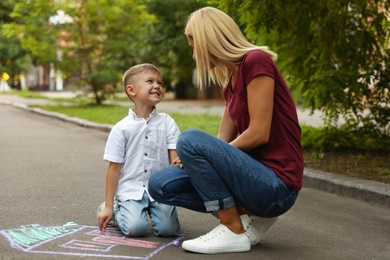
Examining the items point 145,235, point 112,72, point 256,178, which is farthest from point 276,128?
point 112,72

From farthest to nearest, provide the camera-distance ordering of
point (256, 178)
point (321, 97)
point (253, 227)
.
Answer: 1. point (321, 97)
2. point (253, 227)
3. point (256, 178)

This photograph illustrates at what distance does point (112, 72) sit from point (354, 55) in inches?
515

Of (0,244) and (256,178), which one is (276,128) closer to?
(256,178)

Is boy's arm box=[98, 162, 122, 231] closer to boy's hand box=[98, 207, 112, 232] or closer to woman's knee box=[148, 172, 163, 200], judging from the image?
boy's hand box=[98, 207, 112, 232]

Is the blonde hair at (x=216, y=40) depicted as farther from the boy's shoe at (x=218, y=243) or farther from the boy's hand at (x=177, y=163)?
the boy's shoe at (x=218, y=243)

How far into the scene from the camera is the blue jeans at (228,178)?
423 cm

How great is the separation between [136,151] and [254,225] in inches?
38.7

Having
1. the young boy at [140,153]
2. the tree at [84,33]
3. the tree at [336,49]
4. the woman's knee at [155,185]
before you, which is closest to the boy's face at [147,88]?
the young boy at [140,153]

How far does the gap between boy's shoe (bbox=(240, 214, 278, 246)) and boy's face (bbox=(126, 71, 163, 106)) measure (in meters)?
1.04

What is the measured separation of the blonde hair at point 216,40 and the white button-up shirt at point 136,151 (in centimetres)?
68

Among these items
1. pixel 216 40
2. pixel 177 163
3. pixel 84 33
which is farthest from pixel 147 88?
pixel 84 33

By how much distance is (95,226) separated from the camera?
512 centimetres

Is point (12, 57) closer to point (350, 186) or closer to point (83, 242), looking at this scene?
point (350, 186)

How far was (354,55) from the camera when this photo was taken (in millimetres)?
9016
